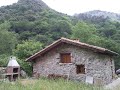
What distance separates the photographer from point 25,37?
5856 centimetres

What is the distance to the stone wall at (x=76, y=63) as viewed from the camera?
838 inches

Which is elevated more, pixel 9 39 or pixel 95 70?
pixel 9 39

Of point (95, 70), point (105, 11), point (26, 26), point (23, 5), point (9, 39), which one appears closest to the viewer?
point (95, 70)

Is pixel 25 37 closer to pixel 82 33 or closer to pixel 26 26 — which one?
pixel 26 26

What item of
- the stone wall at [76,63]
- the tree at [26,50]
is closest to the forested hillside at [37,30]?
the tree at [26,50]

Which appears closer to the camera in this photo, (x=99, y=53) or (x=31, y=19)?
(x=99, y=53)

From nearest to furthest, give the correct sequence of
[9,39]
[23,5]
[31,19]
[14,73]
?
1. [14,73]
2. [9,39]
3. [31,19]
4. [23,5]

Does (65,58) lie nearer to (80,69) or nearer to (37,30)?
(80,69)

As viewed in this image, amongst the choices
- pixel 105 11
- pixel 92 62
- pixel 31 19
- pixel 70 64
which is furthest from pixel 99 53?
pixel 105 11

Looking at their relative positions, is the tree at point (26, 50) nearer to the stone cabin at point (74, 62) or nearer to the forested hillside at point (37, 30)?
the stone cabin at point (74, 62)

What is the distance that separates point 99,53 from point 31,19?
51.7 m

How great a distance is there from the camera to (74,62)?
21.8 m

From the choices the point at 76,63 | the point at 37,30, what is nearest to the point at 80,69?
the point at 76,63

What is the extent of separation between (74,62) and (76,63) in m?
0.18
